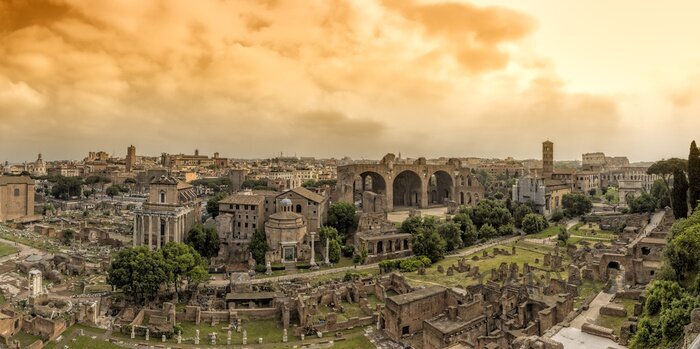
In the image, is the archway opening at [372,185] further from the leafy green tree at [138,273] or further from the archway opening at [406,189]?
the leafy green tree at [138,273]

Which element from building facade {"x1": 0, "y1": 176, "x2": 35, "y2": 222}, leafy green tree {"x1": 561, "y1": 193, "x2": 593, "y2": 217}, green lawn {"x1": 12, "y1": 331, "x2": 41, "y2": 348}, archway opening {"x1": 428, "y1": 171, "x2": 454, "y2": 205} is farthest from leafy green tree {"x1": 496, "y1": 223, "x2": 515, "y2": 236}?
building facade {"x1": 0, "y1": 176, "x2": 35, "y2": 222}

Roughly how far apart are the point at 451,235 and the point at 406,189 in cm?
3272

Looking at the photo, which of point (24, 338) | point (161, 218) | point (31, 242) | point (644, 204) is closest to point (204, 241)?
point (161, 218)

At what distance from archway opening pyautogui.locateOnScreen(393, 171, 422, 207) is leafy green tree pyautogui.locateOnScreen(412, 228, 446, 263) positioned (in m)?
33.5

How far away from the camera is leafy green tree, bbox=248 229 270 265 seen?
45031 millimetres

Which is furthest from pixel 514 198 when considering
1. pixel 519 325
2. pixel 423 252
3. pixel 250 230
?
pixel 519 325

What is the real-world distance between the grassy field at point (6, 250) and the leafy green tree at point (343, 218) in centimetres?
3406

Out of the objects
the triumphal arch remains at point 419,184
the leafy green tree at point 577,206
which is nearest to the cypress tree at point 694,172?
the leafy green tree at point 577,206

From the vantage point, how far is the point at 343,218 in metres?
55.3

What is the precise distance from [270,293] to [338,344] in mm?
8676

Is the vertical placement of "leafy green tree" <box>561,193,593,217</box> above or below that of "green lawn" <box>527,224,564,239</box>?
above

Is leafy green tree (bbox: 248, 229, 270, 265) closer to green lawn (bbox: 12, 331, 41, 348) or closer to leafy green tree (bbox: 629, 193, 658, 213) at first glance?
green lawn (bbox: 12, 331, 41, 348)

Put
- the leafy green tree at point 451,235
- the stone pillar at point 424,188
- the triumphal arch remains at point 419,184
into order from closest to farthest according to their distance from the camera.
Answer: the leafy green tree at point 451,235
the triumphal arch remains at point 419,184
the stone pillar at point 424,188

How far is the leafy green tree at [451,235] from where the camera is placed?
160 feet
